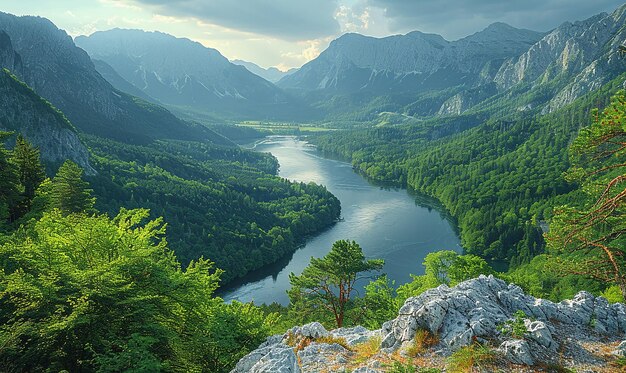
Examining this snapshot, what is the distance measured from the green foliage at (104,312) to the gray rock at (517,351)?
12.7 metres

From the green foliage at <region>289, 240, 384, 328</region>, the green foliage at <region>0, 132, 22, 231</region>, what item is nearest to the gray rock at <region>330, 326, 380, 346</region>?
the green foliage at <region>289, 240, 384, 328</region>

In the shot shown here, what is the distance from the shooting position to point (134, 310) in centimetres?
1859

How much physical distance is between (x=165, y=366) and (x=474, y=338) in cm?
1296

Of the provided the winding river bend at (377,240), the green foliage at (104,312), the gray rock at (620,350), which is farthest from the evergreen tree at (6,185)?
the winding river bend at (377,240)

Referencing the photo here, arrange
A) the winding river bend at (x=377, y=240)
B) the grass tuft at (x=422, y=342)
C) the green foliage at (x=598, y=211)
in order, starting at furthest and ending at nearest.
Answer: the winding river bend at (x=377, y=240)
the green foliage at (x=598, y=211)
the grass tuft at (x=422, y=342)

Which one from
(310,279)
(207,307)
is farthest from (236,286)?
(207,307)

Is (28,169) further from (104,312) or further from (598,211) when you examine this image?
(598,211)

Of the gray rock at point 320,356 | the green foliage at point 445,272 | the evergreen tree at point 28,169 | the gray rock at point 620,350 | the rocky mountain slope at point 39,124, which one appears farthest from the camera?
the rocky mountain slope at point 39,124

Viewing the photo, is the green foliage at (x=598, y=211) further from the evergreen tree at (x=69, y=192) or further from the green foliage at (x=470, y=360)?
the evergreen tree at (x=69, y=192)

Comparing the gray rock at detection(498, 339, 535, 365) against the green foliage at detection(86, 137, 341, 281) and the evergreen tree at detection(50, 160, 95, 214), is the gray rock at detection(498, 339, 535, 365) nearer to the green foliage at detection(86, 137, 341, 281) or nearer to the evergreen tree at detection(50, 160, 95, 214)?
the evergreen tree at detection(50, 160, 95, 214)

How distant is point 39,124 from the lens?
13862cm

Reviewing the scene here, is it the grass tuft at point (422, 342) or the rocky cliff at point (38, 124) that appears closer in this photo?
the grass tuft at point (422, 342)

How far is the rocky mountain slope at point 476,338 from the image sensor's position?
637 inches

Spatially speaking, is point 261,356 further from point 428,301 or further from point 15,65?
point 15,65
